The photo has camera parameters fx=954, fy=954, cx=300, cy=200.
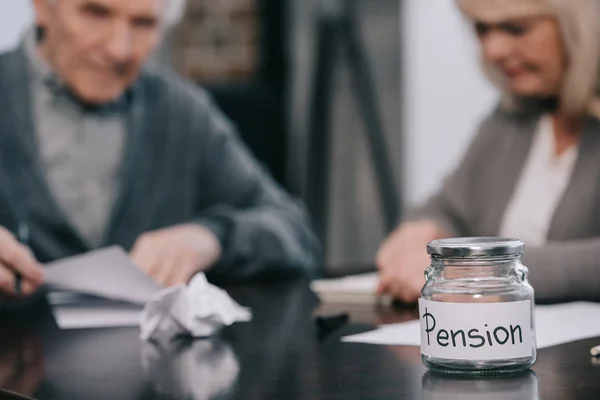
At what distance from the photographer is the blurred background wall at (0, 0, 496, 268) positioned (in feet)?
8.66

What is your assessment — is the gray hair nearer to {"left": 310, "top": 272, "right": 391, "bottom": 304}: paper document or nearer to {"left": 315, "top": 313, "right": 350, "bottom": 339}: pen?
{"left": 310, "top": 272, "right": 391, "bottom": 304}: paper document

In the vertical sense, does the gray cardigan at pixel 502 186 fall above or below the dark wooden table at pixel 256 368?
below

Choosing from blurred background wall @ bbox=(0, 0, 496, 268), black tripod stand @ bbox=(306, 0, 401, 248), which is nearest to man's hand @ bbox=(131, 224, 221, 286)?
blurred background wall @ bbox=(0, 0, 496, 268)

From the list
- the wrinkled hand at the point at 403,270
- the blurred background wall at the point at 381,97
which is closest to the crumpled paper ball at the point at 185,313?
the wrinkled hand at the point at 403,270

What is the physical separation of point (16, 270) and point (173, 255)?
27cm

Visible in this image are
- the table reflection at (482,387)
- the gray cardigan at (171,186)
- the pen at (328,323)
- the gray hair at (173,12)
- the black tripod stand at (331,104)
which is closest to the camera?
the table reflection at (482,387)

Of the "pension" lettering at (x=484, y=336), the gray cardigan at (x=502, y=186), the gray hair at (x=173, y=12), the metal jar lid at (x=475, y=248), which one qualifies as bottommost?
the gray cardigan at (x=502, y=186)

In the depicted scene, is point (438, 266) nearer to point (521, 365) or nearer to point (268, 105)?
point (521, 365)

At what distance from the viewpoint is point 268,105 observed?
107 inches

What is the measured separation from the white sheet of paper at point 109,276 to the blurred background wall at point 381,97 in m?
1.22

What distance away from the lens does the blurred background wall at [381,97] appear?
264 cm

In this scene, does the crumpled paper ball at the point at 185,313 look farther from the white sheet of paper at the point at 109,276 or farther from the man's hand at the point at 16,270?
the man's hand at the point at 16,270

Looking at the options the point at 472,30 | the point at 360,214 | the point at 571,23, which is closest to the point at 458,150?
the point at 360,214

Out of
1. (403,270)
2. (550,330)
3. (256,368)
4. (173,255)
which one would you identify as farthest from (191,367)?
(173,255)
